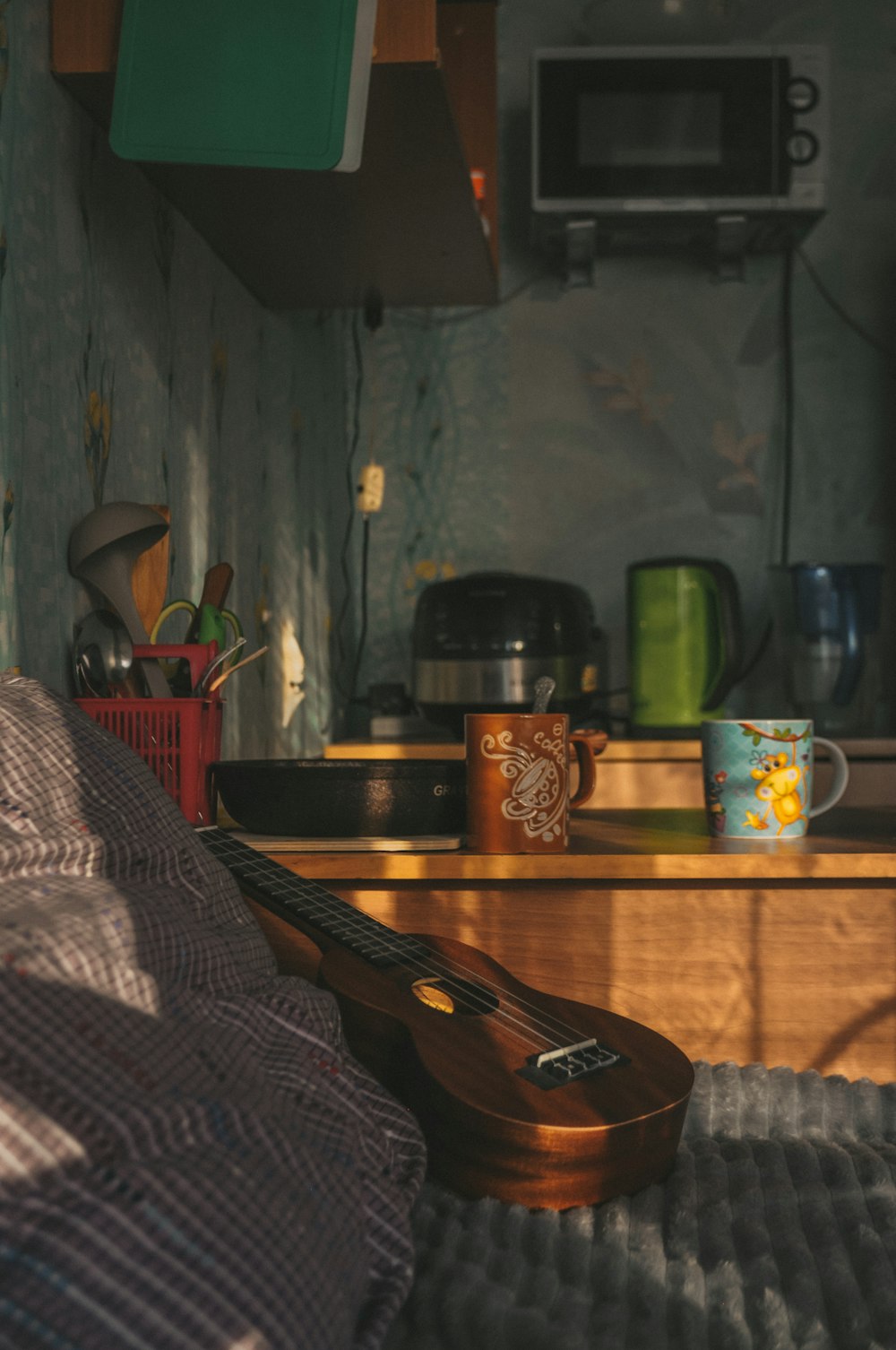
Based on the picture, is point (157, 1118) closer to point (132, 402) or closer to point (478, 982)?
point (478, 982)

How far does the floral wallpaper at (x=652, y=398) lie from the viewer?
6.88 ft

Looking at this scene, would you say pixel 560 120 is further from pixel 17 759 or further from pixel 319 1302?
pixel 319 1302

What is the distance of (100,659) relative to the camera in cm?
90

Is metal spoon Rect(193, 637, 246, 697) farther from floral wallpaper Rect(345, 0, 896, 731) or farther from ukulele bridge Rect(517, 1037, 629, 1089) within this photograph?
floral wallpaper Rect(345, 0, 896, 731)

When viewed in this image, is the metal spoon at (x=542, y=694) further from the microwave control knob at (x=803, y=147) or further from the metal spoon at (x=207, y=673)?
the microwave control knob at (x=803, y=147)

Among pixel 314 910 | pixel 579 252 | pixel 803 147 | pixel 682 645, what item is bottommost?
pixel 314 910

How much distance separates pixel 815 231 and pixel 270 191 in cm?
130

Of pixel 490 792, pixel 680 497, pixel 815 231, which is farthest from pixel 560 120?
pixel 490 792

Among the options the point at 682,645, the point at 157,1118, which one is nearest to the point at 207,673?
the point at 157,1118

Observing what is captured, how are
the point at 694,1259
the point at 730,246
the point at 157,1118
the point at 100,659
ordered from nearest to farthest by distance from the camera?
the point at 157,1118
the point at 694,1259
the point at 100,659
the point at 730,246

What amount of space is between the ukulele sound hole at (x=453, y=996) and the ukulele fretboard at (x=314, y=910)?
0.02m

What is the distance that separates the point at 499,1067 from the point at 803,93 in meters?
1.78

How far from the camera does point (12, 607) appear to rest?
817 mm

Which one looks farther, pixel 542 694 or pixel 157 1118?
pixel 542 694
